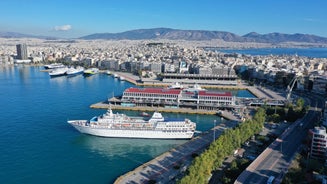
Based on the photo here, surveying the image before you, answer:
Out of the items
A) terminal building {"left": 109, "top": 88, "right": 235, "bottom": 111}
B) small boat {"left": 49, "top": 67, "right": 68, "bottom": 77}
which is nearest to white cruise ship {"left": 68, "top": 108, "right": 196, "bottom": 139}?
terminal building {"left": 109, "top": 88, "right": 235, "bottom": 111}

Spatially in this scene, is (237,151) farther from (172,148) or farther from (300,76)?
(300,76)

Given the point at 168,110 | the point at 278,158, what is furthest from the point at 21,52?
the point at 278,158

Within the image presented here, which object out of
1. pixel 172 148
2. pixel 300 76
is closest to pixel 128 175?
pixel 172 148

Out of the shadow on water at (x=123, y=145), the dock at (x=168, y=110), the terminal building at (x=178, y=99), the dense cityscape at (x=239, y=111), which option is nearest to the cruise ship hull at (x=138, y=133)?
the shadow on water at (x=123, y=145)

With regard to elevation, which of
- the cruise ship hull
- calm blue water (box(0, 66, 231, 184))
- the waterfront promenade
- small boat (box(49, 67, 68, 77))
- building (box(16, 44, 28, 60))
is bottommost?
calm blue water (box(0, 66, 231, 184))

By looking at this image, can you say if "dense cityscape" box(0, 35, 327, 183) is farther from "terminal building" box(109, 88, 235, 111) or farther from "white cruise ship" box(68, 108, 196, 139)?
"white cruise ship" box(68, 108, 196, 139)

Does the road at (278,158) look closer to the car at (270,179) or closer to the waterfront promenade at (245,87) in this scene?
the car at (270,179)

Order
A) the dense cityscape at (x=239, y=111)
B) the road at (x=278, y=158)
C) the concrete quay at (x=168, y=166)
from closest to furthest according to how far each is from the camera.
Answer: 1. the road at (x=278, y=158)
2. the concrete quay at (x=168, y=166)
3. the dense cityscape at (x=239, y=111)
